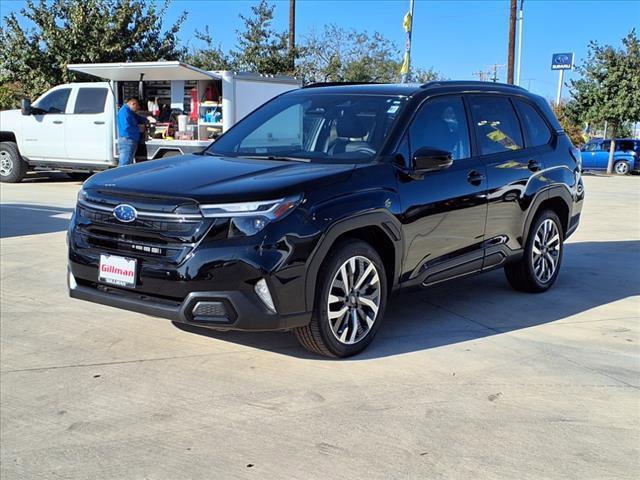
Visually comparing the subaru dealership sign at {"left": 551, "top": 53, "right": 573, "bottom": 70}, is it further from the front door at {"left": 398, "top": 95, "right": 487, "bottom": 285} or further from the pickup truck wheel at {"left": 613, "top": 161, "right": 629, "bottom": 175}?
the front door at {"left": 398, "top": 95, "right": 487, "bottom": 285}

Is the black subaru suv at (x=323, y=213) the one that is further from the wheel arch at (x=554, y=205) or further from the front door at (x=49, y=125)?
the front door at (x=49, y=125)

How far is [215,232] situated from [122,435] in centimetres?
118

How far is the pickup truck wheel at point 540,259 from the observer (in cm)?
621

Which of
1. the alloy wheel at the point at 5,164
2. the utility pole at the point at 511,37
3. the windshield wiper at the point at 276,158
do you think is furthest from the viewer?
the utility pole at the point at 511,37

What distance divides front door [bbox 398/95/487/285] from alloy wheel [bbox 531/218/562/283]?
3.43 feet

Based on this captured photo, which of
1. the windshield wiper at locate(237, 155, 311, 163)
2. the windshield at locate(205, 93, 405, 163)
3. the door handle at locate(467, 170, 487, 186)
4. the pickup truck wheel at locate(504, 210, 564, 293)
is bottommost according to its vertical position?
the pickup truck wheel at locate(504, 210, 564, 293)

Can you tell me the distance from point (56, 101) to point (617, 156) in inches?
857

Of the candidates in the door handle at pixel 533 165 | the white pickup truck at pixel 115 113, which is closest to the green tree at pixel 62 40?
the white pickup truck at pixel 115 113

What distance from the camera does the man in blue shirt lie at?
11.9 metres

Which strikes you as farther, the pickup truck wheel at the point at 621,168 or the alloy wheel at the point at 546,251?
the pickup truck wheel at the point at 621,168

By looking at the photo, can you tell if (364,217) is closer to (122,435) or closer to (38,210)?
(122,435)

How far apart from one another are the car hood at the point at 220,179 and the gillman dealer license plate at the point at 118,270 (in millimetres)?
408

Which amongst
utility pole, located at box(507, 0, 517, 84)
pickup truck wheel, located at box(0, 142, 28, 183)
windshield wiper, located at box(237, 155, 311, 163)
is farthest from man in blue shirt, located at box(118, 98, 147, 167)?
utility pole, located at box(507, 0, 517, 84)

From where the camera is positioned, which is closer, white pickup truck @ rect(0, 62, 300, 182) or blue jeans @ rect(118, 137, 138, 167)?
blue jeans @ rect(118, 137, 138, 167)
